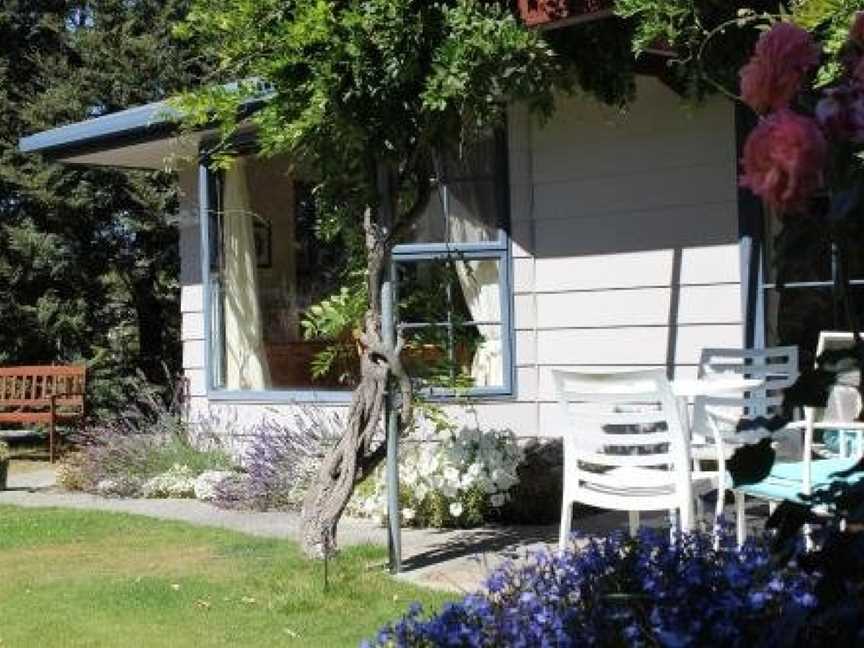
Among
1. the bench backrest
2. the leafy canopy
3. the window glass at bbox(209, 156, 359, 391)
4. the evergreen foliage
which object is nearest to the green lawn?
the leafy canopy

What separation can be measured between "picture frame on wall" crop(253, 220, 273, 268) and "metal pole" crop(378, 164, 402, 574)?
15.8ft

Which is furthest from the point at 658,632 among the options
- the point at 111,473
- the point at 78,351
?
the point at 78,351

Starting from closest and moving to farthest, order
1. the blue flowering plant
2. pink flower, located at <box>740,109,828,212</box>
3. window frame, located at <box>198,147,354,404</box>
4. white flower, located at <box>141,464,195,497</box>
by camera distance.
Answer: pink flower, located at <box>740,109,828,212</box> < the blue flowering plant < white flower, located at <box>141,464,195,497</box> < window frame, located at <box>198,147,354,404</box>

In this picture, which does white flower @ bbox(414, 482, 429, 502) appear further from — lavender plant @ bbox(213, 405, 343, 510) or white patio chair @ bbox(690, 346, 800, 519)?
white patio chair @ bbox(690, 346, 800, 519)

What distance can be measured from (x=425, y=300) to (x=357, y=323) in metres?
1.34

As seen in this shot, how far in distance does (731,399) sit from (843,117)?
4.25m

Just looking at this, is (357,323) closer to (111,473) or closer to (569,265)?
(569,265)

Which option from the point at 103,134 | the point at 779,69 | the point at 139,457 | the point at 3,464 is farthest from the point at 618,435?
the point at 103,134

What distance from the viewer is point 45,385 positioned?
1352cm

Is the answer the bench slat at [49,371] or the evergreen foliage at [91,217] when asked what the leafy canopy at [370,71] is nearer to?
the bench slat at [49,371]

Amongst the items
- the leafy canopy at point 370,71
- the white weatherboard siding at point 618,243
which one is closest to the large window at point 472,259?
the white weatherboard siding at point 618,243

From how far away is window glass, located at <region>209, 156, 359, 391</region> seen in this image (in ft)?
34.9

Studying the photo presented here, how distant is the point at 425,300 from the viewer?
808cm

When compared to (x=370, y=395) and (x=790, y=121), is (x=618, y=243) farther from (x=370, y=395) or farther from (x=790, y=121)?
(x=790, y=121)
